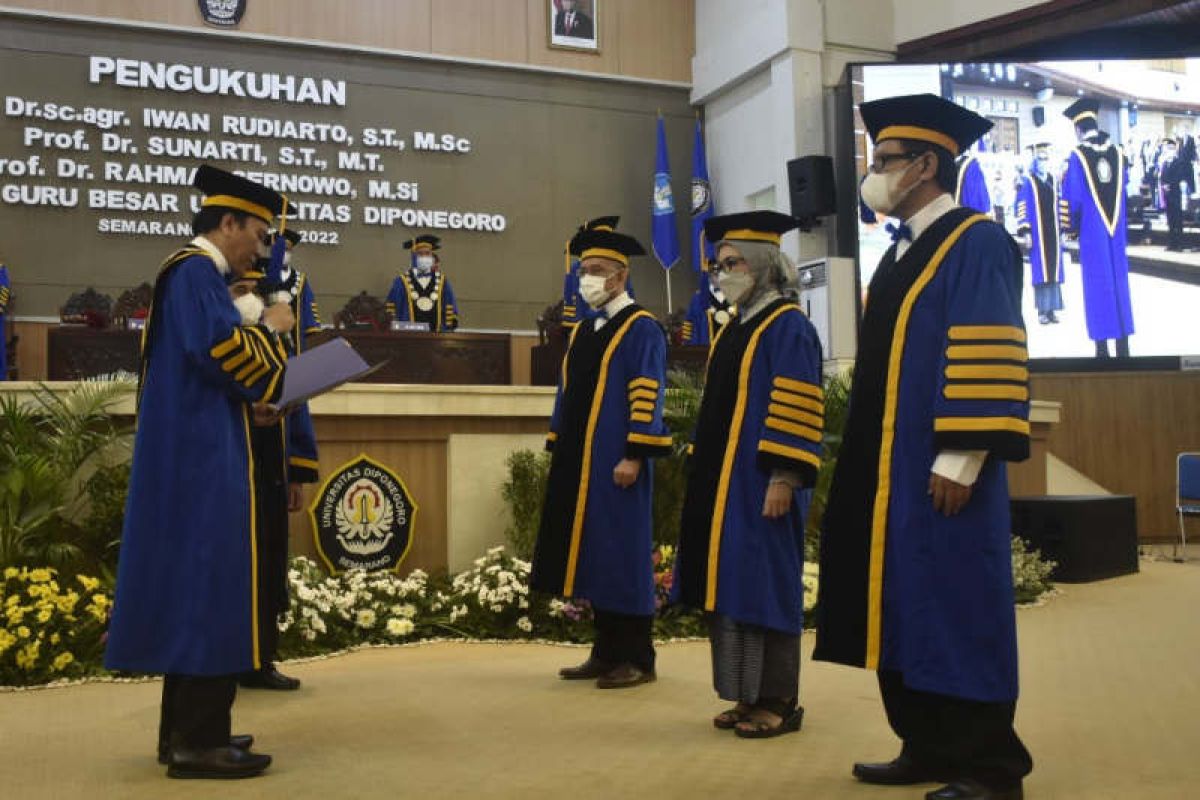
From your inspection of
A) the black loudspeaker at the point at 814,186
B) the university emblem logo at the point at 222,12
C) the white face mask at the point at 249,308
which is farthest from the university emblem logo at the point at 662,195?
the white face mask at the point at 249,308

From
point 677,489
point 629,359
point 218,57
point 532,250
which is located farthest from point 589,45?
point 629,359

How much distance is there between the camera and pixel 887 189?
2959 millimetres

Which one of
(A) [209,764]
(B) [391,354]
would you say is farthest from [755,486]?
(B) [391,354]

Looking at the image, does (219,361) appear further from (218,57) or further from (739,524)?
(218,57)

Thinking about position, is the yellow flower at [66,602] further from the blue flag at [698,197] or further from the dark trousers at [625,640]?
the blue flag at [698,197]

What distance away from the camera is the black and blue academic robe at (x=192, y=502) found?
3.10 meters

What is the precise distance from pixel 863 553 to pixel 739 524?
77cm

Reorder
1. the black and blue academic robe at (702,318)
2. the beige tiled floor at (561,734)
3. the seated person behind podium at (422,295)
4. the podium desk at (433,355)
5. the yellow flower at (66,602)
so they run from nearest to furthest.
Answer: the beige tiled floor at (561,734) → the yellow flower at (66,602) → the podium desk at (433,355) → the seated person behind podium at (422,295) → the black and blue academic robe at (702,318)

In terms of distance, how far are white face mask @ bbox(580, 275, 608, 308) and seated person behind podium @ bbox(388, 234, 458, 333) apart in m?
6.93

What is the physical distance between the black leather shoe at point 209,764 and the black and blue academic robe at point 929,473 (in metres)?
1.51

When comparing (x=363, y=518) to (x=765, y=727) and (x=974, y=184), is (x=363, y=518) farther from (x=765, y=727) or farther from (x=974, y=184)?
(x=974, y=184)

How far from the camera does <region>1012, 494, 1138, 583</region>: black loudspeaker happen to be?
7695 mm

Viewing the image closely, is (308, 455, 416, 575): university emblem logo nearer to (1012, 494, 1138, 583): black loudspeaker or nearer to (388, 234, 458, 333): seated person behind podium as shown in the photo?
(1012, 494, 1138, 583): black loudspeaker

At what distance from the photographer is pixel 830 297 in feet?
41.8
